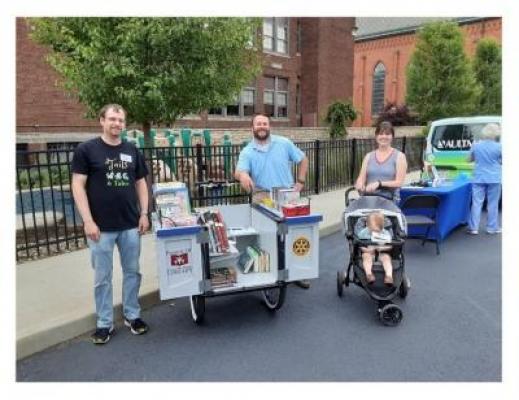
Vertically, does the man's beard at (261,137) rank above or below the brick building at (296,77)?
below

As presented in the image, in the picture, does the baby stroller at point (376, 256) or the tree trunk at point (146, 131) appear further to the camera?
the tree trunk at point (146, 131)

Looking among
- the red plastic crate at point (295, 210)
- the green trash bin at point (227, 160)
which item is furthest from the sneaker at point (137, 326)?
the green trash bin at point (227, 160)

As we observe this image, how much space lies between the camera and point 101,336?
388 centimetres

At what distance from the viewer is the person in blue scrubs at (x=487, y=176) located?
7574 mm

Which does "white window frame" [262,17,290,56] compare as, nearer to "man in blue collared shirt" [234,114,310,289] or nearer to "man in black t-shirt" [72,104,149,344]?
"man in blue collared shirt" [234,114,310,289]

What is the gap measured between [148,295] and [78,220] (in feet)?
12.4

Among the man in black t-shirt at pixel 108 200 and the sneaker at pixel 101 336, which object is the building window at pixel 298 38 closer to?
the man in black t-shirt at pixel 108 200

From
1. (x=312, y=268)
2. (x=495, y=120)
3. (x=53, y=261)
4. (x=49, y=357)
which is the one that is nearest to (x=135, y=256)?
(x=49, y=357)

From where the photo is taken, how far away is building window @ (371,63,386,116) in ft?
155

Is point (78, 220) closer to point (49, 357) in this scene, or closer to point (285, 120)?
point (49, 357)

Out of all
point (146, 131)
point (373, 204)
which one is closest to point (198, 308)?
point (373, 204)

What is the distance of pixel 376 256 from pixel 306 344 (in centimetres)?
128

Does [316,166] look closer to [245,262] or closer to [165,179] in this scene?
[165,179]

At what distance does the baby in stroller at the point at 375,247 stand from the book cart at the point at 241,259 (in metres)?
0.57
